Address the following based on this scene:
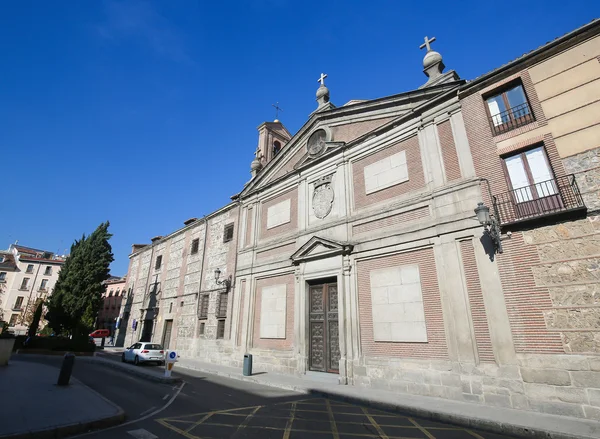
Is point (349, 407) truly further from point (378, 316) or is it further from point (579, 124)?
point (579, 124)

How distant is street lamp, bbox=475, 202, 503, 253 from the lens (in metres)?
8.20

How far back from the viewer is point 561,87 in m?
8.64

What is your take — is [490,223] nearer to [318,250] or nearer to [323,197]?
[318,250]

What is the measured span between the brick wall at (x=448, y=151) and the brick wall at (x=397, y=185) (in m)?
0.85

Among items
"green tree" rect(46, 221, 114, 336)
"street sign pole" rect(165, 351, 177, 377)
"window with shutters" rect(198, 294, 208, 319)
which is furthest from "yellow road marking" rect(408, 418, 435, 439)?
"green tree" rect(46, 221, 114, 336)

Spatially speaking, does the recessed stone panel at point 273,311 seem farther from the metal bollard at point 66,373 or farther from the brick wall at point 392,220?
the metal bollard at point 66,373

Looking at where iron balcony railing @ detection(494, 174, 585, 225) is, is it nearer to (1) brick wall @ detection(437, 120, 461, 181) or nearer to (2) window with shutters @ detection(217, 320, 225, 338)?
(1) brick wall @ detection(437, 120, 461, 181)

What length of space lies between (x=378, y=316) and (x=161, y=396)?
279 inches

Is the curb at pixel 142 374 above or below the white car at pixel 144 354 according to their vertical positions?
below

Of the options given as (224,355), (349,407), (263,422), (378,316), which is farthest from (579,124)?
(224,355)

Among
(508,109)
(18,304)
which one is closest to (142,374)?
(508,109)

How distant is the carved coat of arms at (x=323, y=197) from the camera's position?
44.9ft

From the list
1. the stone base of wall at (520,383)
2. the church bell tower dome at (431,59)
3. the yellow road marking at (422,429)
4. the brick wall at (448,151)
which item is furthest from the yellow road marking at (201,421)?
the church bell tower dome at (431,59)

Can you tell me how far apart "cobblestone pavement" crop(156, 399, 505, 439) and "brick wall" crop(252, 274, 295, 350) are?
5.93 metres
